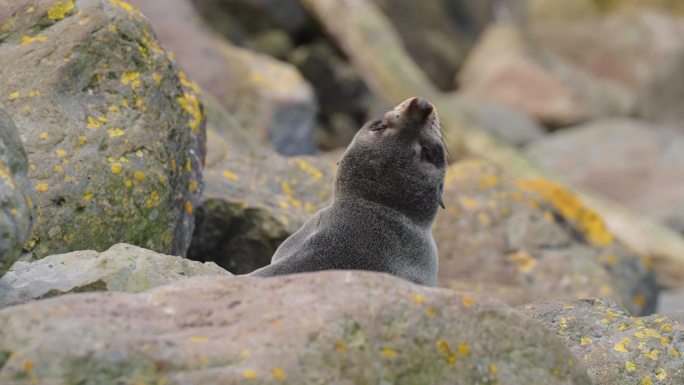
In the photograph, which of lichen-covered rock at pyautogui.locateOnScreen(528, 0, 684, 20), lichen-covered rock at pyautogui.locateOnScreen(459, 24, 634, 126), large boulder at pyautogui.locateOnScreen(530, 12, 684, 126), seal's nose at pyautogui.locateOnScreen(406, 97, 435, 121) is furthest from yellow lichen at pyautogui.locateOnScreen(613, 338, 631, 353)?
lichen-covered rock at pyautogui.locateOnScreen(528, 0, 684, 20)

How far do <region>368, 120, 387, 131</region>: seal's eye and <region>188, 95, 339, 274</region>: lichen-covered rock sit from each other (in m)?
2.03

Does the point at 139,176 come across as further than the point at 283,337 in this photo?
Yes

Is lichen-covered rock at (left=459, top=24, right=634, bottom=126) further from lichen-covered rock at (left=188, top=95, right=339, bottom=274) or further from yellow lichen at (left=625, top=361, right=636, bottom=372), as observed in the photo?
yellow lichen at (left=625, top=361, right=636, bottom=372)

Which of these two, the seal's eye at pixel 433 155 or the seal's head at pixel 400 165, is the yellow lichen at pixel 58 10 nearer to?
the seal's head at pixel 400 165

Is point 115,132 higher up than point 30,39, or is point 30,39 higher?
point 30,39

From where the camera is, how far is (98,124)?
9078mm

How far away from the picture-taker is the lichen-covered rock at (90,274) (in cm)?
677

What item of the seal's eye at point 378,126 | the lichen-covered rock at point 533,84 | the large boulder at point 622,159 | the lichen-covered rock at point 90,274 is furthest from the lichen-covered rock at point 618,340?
the lichen-covered rock at point 533,84

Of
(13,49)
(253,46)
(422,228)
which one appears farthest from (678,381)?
(253,46)

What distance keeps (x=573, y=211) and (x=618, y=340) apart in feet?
24.2

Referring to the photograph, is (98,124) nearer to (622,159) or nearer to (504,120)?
(622,159)

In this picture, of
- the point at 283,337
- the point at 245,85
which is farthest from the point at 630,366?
the point at 245,85

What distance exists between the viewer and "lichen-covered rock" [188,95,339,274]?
11.2 metres

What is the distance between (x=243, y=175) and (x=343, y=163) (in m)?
2.96
